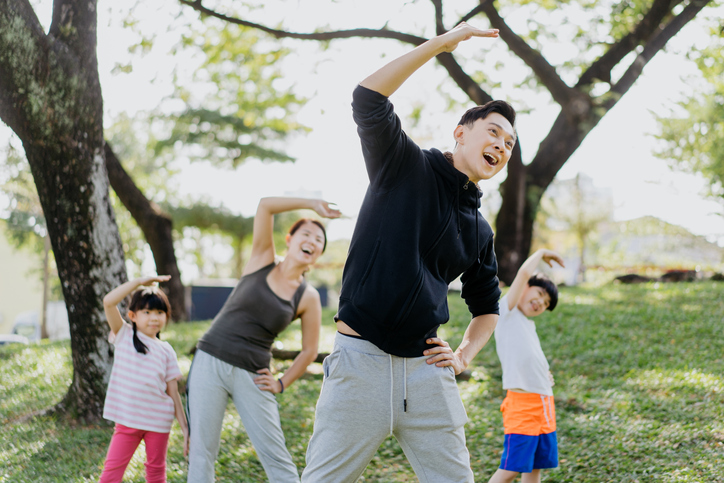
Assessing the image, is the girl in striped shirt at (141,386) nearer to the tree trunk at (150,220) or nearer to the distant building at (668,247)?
the tree trunk at (150,220)

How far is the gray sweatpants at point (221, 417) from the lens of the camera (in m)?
3.51

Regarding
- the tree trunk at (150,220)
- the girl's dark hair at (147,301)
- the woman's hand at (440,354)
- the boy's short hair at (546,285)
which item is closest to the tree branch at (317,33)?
the tree trunk at (150,220)

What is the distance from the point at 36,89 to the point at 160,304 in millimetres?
2632

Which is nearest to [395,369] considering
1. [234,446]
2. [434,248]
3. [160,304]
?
[434,248]

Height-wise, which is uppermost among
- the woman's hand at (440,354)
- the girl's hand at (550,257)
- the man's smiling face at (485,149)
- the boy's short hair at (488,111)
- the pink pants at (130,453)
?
the boy's short hair at (488,111)

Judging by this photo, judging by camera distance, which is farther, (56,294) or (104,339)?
(56,294)

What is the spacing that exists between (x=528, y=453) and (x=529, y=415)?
23 centimetres

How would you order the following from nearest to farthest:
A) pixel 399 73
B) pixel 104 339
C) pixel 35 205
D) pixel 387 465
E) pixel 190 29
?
pixel 399 73 < pixel 387 465 < pixel 104 339 < pixel 190 29 < pixel 35 205

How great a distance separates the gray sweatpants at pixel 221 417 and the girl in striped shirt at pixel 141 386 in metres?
0.22

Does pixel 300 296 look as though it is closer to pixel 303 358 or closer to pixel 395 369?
pixel 303 358

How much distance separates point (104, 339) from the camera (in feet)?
18.4

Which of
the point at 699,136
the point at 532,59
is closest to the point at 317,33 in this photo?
the point at 532,59

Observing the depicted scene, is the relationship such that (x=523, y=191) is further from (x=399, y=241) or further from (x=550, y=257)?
(x=399, y=241)

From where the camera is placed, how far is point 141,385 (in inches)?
148
